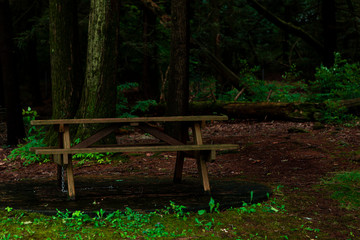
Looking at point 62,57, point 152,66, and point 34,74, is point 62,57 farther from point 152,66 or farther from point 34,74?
point 34,74

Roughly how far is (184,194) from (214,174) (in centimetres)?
194

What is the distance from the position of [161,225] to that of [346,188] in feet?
9.97

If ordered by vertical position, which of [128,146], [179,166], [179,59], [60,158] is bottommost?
[179,166]

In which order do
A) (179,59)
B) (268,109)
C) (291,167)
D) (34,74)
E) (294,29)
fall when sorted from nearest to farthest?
(291,167) → (179,59) → (268,109) → (294,29) → (34,74)

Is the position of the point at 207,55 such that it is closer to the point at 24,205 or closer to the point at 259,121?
the point at 259,121

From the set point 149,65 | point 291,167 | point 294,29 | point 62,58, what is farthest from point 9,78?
point 294,29

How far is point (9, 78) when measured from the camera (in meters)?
11.6

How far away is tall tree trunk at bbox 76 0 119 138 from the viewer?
8.48 metres

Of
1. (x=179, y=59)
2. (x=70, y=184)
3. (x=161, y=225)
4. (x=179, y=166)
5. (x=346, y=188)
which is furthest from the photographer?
(x=179, y=59)

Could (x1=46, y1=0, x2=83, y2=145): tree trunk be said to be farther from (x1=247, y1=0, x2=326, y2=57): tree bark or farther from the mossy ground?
(x1=247, y1=0, x2=326, y2=57): tree bark

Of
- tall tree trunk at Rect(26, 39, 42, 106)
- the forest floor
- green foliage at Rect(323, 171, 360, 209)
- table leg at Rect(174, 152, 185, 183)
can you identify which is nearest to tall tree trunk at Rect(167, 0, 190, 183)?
the forest floor

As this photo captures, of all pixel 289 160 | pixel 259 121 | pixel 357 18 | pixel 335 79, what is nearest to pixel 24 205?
pixel 289 160

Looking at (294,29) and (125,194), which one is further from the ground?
(294,29)

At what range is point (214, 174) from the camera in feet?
24.0
